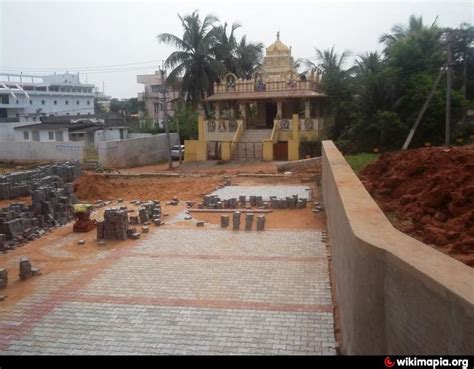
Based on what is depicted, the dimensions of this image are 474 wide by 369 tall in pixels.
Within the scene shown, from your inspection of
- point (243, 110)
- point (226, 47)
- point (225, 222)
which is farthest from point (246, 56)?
point (225, 222)

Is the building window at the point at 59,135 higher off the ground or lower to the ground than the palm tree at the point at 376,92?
lower

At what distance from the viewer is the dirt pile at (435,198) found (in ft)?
17.0

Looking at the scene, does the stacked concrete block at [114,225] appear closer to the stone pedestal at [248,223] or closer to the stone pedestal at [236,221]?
the stone pedestal at [236,221]

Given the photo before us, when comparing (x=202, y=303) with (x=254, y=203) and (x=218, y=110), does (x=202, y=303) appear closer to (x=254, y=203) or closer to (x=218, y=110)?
(x=254, y=203)

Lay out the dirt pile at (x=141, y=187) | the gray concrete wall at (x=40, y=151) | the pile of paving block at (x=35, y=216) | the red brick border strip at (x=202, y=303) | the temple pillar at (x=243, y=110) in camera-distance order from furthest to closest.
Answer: the temple pillar at (x=243, y=110)
the gray concrete wall at (x=40, y=151)
the dirt pile at (x=141, y=187)
the pile of paving block at (x=35, y=216)
the red brick border strip at (x=202, y=303)

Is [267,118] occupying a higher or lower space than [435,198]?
higher

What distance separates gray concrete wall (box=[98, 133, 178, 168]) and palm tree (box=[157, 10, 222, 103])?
14.8 feet

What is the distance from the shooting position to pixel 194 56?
31.3 meters

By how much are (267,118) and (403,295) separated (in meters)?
30.1

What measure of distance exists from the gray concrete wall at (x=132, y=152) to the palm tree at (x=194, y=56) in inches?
178

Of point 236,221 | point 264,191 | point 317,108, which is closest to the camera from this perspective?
point 236,221
